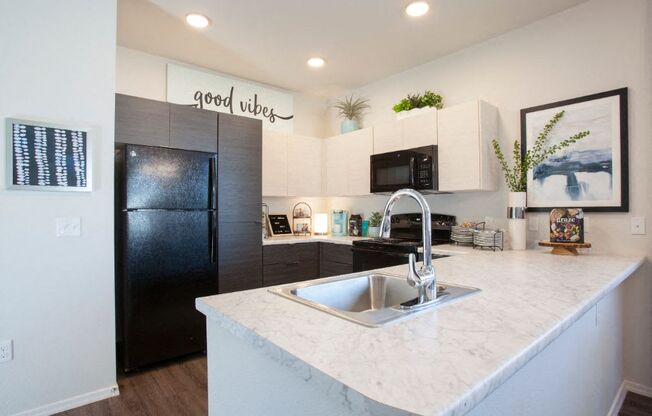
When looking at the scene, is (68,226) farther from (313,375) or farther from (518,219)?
(518,219)

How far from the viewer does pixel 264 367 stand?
907 millimetres

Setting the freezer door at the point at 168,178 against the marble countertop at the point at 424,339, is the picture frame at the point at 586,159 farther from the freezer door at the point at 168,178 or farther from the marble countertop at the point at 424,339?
the freezer door at the point at 168,178

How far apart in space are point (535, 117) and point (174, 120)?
2737 mm

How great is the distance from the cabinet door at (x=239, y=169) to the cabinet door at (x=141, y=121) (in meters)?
0.44

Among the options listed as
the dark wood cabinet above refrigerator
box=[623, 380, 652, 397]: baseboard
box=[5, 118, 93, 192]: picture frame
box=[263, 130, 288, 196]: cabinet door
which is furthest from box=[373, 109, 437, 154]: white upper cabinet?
box=[5, 118, 93, 192]: picture frame

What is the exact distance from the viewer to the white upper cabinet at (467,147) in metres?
2.74

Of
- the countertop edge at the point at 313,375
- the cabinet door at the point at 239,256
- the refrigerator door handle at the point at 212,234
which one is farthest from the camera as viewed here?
the cabinet door at the point at 239,256

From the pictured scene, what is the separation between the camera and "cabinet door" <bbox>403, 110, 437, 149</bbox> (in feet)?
9.96

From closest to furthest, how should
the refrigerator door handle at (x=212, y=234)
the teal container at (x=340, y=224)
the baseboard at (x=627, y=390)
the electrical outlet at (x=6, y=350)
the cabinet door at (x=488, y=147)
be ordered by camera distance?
the electrical outlet at (x=6, y=350) → the baseboard at (x=627, y=390) → the cabinet door at (x=488, y=147) → the refrigerator door handle at (x=212, y=234) → the teal container at (x=340, y=224)

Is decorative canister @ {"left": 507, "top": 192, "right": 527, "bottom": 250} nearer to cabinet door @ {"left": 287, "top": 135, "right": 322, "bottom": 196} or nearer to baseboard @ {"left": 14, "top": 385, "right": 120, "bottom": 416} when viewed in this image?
cabinet door @ {"left": 287, "top": 135, "right": 322, "bottom": 196}

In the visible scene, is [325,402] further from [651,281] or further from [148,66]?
[148,66]

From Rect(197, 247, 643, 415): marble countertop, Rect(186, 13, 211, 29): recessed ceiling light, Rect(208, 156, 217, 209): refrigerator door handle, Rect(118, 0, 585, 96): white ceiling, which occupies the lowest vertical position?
Rect(197, 247, 643, 415): marble countertop

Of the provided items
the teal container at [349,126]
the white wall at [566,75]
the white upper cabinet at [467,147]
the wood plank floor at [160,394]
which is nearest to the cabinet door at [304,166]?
the teal container at [349,126]

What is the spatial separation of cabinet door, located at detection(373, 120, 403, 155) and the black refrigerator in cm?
156
